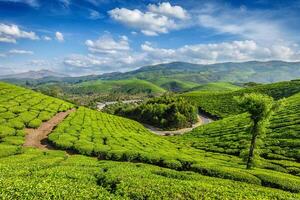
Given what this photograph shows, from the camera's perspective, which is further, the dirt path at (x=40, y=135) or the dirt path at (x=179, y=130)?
the dirt path at (x=179, y=130)

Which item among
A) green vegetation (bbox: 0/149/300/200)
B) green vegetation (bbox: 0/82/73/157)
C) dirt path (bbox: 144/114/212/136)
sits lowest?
dirt path (bbox: 144/114/212/136)

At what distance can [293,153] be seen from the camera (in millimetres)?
53438

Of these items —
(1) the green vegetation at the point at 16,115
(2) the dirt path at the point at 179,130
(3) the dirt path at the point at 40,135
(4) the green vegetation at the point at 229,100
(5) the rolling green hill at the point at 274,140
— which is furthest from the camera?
Answer: (4) the green vegetation at the point at 229,100

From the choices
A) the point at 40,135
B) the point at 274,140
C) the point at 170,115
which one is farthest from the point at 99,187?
the point at 170,115

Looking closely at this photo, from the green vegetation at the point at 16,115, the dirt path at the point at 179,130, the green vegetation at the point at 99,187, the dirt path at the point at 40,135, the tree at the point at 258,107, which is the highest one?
the tree at the point at 258,107

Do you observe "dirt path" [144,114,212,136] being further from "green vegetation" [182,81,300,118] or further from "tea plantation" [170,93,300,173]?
"tea plantation" [170,93,300,173]

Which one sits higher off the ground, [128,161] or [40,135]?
[128,161]

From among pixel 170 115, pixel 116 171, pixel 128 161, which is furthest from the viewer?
pixel 170 115

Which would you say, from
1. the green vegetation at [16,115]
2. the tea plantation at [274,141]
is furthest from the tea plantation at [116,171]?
the tea plantation at [274,141]

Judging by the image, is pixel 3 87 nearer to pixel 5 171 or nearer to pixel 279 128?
pixel 5 171

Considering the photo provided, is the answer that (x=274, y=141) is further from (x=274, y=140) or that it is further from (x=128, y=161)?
(x=128, y=161)

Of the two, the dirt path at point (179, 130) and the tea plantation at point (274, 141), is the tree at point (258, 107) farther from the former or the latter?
the dirt path at point (179, 130)

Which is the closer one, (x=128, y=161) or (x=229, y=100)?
(x=128, y=161)

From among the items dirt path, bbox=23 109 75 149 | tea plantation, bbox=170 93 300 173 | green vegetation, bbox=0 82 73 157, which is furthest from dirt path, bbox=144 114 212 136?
dirt path, bbox=23 109 75 149
